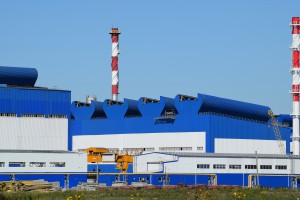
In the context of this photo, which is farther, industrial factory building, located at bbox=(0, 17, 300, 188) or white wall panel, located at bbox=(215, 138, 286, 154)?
white wall panel, located at bbox=(215, 138, 286, 154)

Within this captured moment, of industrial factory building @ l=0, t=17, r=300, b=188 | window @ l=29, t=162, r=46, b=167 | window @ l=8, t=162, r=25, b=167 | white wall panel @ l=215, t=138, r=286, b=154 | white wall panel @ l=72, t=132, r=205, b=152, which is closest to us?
window @ l=8, t=162, r=25, b=167

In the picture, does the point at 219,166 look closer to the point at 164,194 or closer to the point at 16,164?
the point at 16,164

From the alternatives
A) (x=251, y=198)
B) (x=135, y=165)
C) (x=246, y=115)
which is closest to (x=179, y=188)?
(x=251, y=198)

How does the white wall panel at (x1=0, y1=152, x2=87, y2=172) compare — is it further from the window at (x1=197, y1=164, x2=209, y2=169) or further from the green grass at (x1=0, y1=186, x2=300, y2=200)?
the green grass at (x1=0, y1=186, x2=300, y2=200)

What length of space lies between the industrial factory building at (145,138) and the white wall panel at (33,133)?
0.34 feet

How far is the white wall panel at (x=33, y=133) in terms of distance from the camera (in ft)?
255

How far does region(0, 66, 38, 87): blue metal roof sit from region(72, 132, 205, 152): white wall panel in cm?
1556

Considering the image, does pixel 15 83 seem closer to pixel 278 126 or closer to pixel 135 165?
pixel 135 165

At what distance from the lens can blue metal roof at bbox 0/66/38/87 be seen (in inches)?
3152

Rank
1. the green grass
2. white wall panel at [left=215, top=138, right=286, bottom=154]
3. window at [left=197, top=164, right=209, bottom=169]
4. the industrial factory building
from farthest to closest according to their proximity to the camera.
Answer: white wall panel at [left=215, top=138, right=286, bottom=154]
window at [left=197, top=164, right=209, bottom=169]
the industrial factory building
the green grass

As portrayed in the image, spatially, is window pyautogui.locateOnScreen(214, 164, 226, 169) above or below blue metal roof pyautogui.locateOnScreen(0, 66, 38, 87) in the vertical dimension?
below

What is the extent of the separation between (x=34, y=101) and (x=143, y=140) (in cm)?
1744

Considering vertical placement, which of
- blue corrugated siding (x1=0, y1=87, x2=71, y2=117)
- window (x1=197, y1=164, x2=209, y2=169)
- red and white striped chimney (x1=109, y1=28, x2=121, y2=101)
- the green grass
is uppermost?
red and white striped chimney (x1=109, y1=28, x2=121, y2=101)

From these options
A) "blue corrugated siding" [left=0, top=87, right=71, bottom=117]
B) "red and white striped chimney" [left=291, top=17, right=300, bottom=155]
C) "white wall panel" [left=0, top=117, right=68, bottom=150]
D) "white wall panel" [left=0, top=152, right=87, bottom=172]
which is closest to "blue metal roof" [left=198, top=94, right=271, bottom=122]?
"red and white striped chimney" [left=291, top=17, right=300, bottom=155]
